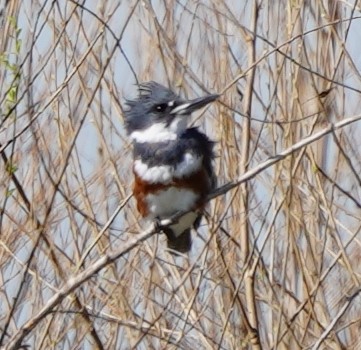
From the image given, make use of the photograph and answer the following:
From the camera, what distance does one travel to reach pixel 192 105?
3256 mm

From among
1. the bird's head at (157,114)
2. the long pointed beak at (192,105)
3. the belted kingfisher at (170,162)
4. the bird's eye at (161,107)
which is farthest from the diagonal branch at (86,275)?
the bird's eye at (161,107)

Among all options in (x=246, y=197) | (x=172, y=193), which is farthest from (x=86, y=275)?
(x=246, y=197)

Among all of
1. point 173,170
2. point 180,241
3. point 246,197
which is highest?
point 173,170

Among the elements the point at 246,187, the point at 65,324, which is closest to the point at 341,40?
the point at 246,187

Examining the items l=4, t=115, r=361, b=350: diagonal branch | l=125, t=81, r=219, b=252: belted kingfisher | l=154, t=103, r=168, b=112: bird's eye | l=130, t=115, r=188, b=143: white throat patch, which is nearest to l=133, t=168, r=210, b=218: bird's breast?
l=125, t=81, r=219, b=252: belted kingfisher

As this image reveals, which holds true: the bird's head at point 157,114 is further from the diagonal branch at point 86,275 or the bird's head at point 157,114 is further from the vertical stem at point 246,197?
the diagonal branch at point 86,275

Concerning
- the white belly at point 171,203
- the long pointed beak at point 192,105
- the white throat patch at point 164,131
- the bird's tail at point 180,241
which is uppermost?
the long pointed beak at point 192,105

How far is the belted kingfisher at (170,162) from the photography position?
10.7 feet

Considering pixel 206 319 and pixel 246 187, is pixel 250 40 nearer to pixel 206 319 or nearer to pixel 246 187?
pixel 246 187

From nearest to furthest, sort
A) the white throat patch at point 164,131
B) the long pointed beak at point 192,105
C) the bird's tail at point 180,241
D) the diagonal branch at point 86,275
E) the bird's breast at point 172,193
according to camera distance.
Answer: the diagonal branch at point 86,275 → the long pointed beak at point 192,105 → the bird's breast at point 172,193 → the white throat patch at point 164,131 → the bird's tail at point 180,241

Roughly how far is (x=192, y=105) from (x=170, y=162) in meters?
0.22

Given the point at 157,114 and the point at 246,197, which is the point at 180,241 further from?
the point at 157,114

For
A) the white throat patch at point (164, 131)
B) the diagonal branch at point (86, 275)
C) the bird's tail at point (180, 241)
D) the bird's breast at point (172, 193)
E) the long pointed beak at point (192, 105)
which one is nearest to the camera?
the diagonal branch at point (86, 275)

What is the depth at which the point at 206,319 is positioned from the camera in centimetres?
357
